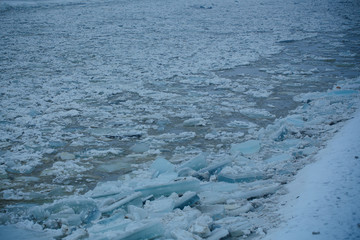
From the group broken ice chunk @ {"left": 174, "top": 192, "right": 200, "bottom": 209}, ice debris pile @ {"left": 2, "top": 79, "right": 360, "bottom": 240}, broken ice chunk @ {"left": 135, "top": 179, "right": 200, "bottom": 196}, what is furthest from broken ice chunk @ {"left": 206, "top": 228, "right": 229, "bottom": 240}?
broken ice chunk @ {"left": 135, "top": 179, "right": 200, "bottom": 196}

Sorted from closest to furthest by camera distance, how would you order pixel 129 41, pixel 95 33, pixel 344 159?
pixel 344 159 < pixel 129 41 < pixel 95 33

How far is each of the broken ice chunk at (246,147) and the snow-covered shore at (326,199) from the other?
611mm

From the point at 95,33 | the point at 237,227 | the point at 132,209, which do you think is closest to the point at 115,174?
the point at 132,209

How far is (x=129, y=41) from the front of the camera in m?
8.19

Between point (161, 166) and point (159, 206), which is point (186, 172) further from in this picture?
point (159, 206)

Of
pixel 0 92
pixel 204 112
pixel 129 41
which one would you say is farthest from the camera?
pixel 129 41

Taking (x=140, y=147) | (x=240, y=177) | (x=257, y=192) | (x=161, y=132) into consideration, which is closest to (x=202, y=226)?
(x=257, y=192)

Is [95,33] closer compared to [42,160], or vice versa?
[42,160]

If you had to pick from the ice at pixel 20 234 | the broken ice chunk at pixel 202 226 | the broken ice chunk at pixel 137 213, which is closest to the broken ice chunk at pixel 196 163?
the broken ice chunk at pixel 137 213

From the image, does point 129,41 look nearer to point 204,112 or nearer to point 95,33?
point 95,33

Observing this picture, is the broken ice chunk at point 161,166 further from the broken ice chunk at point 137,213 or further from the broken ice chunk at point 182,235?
the broken ice chunk at point 182,235

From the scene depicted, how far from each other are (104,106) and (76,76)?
4.89ft

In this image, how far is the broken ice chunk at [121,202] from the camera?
185cm

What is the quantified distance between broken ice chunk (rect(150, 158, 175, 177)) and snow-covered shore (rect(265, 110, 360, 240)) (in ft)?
2.81
